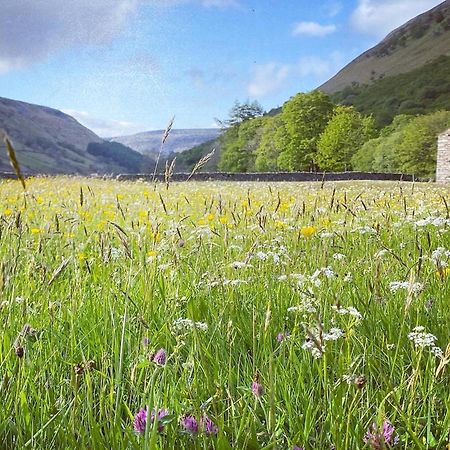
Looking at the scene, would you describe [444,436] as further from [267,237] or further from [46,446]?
[267,237]

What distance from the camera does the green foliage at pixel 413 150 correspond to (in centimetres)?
6844

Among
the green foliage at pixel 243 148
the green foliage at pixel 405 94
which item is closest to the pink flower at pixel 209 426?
the green foliage at pixel 243 148

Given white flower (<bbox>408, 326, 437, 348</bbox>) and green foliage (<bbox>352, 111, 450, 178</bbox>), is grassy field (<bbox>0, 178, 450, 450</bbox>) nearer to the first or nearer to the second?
white flower (<bbox>408, 326, 437, 348</bbox>)

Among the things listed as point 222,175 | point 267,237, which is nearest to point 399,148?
point 222,175

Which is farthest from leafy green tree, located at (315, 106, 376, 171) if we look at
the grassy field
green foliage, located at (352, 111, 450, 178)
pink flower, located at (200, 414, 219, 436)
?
pink flower, located at (200, 414, 219, 436)

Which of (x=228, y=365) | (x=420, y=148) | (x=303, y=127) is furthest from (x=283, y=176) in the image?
(x=303, y=127)

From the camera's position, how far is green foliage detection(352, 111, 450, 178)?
68438 millimetres

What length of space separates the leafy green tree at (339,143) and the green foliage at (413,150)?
7.95 meters

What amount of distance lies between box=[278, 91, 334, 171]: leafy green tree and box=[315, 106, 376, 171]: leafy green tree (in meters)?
2.94

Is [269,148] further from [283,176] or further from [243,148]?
[283,176]

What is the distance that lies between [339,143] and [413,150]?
16752mm

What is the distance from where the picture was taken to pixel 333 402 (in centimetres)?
159

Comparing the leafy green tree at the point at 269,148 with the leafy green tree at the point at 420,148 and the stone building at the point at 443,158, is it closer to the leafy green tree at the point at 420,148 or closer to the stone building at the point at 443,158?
the leafy green tree at the point at 420,148

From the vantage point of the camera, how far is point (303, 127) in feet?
294
